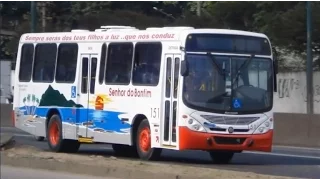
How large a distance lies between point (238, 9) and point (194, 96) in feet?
106

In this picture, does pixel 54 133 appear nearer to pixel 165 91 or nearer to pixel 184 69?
pixel 165 91

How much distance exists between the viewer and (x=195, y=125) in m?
19.4

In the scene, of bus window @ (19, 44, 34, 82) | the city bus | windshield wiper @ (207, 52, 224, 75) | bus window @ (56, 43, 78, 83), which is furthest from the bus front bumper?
bus window @ (19, 44, 34, 82)

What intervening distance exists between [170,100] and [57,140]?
451cm

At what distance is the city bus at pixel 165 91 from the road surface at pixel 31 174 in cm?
382

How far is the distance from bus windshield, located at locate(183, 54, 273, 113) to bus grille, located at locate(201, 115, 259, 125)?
0.51ft

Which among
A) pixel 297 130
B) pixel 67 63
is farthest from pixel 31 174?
pixel 297 130

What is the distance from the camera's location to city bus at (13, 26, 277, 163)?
19562mm

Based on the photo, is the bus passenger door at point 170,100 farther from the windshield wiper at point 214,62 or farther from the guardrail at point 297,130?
the guardrail at point 297,130

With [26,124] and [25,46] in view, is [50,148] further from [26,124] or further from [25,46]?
[25,46]

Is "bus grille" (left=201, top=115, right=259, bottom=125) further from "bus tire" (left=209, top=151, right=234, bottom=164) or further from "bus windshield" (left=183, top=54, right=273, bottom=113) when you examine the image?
"bus tire" (left=209, top=151, right=234, bottom=164)

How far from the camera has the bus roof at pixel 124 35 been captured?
2011cm

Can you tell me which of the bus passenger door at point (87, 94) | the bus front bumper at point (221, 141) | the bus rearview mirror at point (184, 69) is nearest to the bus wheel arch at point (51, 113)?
the bus passenger door at point (87, 94)

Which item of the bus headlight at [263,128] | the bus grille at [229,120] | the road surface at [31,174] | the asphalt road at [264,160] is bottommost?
the asphalt road at [264,160]
